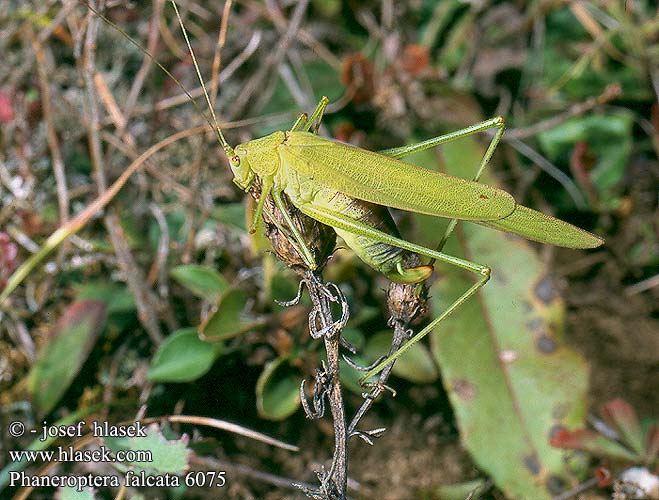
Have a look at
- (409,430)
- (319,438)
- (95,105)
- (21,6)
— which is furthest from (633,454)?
(21,6)

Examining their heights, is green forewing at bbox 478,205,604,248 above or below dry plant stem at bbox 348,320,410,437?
above

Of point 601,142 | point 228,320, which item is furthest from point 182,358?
point 601,142

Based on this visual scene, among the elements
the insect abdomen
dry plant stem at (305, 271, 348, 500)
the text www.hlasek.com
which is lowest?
the text www.hlasek.com

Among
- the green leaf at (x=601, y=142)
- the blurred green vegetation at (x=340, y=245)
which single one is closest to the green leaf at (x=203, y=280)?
the blurred green vegetation at (x=340, y=245)

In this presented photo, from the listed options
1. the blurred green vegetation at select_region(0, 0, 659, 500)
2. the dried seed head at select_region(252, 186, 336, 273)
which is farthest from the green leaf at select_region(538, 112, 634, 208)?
the dried seed head at select_region(252, 186, 336, 273)

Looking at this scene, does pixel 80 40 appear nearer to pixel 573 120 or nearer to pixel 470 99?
pixel 470 99

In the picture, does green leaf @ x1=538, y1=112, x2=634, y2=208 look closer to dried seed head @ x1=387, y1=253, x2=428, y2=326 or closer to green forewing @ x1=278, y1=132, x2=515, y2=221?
green forewing @ x1=278, y1=132, x2=515, y2=221

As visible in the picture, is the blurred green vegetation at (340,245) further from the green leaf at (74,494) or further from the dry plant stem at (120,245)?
the green leaf at (74,494)
